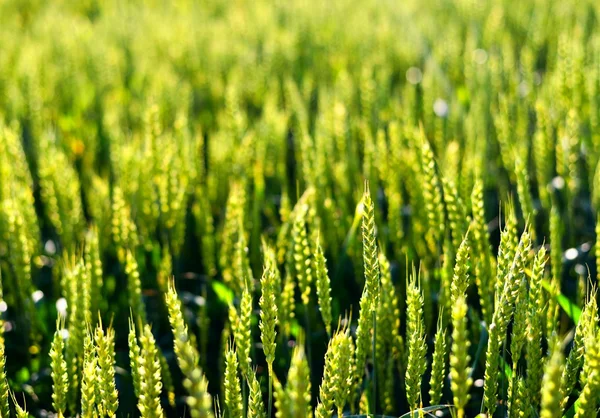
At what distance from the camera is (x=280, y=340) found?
100 cm

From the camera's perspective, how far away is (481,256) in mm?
894

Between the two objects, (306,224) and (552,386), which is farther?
(306,224)

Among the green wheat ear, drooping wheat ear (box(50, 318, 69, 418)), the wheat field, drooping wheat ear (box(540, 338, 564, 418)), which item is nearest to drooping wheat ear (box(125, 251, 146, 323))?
the wheat field

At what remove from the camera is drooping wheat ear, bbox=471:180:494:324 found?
0.87 metres

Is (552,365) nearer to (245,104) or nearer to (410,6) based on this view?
(245,104)

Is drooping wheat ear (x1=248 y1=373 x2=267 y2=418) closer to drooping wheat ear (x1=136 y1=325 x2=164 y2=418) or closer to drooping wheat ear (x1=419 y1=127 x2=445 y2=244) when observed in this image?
drooping wheat ear (x1=136 y1=325 x2=164 y2=418)

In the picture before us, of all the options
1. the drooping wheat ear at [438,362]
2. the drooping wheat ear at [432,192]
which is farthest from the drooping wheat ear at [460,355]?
the drooping wheat ear at [432,192]

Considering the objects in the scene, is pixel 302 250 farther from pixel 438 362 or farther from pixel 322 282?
pixel 438 362

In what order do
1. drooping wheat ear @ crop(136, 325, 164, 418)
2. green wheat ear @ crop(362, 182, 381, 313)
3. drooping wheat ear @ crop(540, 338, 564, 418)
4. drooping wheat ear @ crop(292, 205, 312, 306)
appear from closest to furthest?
1. drooping wheat ear @ crop(540, 338, 564, 418)
2. drooping wheat ear @ crop(136, 325, 164, 418)
3. green wheat ear @ crop(362, 182, 381, 313)
4. drooping wheat ear @ crop(292, 205, 312, 306)

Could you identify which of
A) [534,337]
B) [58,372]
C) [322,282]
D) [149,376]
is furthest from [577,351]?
[58,372]

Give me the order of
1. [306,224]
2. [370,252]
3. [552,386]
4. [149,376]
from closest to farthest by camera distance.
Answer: [552,386] → [149,376] → [370,252] → [306,224]

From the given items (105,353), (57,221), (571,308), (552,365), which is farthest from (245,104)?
(552,365)

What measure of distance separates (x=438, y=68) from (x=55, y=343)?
1.47 m

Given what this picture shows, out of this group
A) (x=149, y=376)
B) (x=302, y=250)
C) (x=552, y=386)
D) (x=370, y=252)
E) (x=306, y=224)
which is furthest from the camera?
(x=306, y=224)
